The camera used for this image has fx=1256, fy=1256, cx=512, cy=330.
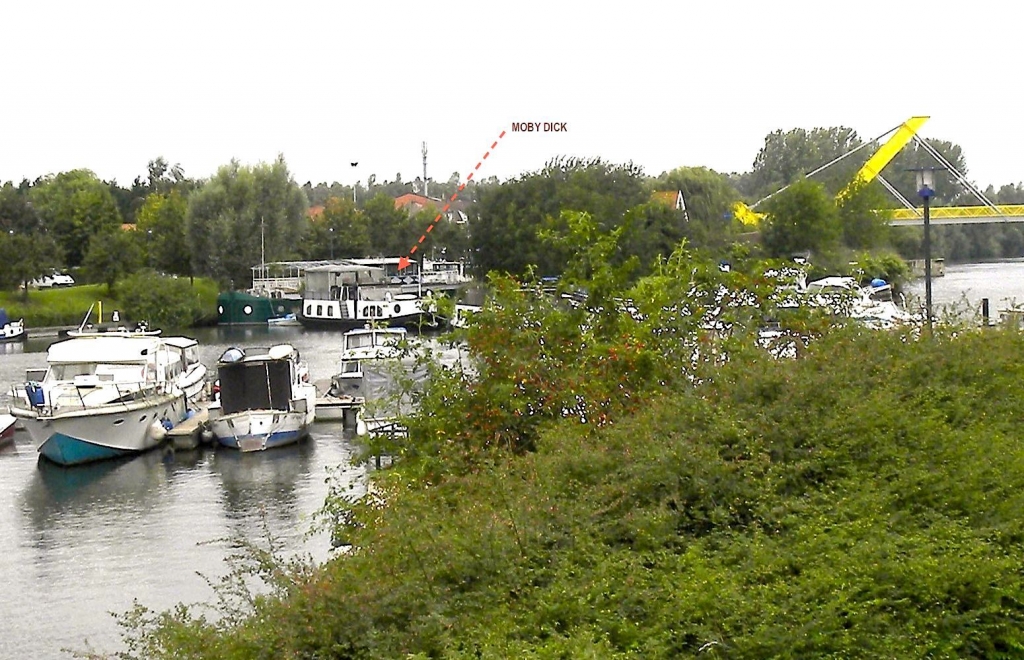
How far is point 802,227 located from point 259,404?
25715mm

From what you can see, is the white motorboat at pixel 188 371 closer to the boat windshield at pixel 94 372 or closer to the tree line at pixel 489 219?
the boat windshield at pixel 94 372

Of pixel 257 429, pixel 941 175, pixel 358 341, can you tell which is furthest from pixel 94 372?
pixel 941 175

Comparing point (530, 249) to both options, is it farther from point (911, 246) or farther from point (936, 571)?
point (936, 571)

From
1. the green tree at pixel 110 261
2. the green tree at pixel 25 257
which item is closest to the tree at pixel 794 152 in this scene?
the green tree at pixel 110 261

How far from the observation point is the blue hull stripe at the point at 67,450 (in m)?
27.1

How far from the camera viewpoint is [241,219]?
240 ft

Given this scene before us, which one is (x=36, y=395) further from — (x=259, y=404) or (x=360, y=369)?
(x=360, y=369)

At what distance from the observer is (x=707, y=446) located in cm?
901

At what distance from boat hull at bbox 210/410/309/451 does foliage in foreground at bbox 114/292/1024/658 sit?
18143mm

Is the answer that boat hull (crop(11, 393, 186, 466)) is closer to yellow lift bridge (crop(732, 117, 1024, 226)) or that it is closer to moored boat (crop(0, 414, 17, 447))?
moored boat (crop(0, 414, 17, 447))

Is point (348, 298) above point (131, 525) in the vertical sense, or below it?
above

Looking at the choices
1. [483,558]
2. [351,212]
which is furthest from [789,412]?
[351,212]

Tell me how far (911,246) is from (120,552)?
60.0 metres

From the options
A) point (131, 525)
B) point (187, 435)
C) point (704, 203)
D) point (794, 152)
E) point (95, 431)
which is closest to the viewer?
point (131, 525)
